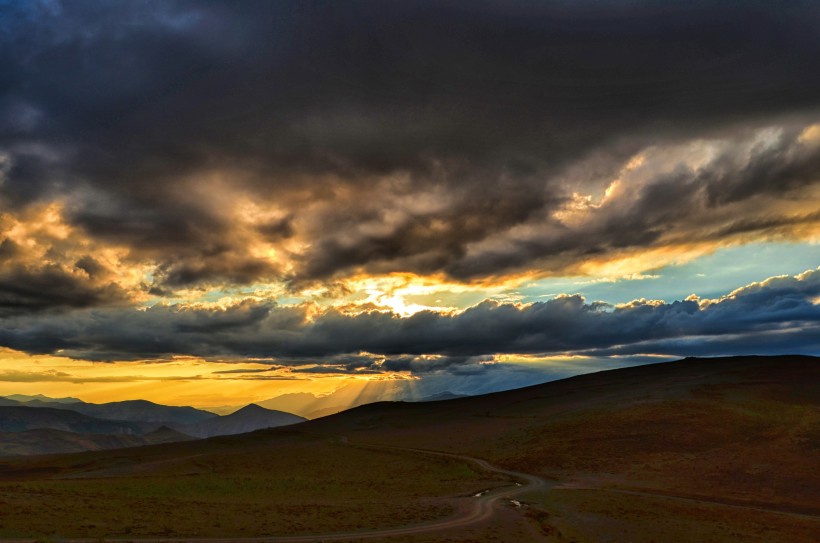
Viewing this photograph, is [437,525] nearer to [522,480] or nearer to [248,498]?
[248,498]

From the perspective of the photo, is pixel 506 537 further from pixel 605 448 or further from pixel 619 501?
pixel 605 448

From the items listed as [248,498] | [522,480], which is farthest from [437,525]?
[522,480]

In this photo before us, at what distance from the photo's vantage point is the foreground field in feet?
137

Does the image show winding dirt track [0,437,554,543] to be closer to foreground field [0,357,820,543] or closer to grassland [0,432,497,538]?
foreground field [0,357,820,543]

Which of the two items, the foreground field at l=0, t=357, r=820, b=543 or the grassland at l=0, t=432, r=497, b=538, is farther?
the foreground field at l=0, t=357, r=820, b=543

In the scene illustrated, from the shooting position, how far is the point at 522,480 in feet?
259

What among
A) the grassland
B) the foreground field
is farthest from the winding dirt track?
the grassland

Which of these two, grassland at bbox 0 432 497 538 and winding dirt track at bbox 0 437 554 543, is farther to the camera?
grassland at bbox 0 432 497 538

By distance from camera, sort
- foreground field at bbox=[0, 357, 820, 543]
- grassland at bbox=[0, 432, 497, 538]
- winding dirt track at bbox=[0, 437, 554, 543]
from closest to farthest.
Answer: winding dirt track at bbox=[0, 437, 554, 543] < grassland at bbox=[0, 432, 497, 538] < foreground field at bbox=[0, 357, 820, 543]

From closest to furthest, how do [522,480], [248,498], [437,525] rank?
[437,525], [248,498], [522,480]

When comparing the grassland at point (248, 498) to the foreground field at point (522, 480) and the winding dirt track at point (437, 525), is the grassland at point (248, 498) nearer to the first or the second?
the foreground field at point (522, 480)

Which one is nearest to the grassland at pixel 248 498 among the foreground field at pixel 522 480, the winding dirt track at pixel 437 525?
the foreground field at pixel 522 480

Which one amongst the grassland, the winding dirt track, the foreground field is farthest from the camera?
the foreground field

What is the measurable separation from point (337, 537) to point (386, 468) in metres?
63.6
